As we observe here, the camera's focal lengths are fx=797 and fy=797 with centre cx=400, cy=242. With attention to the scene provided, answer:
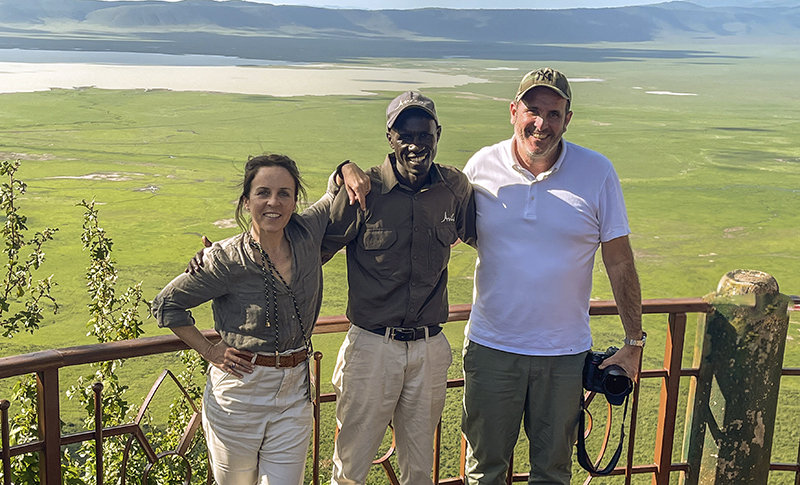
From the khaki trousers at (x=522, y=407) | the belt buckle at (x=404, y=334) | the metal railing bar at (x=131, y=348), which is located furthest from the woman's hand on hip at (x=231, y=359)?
the khaki trousers at (x=522, y=407)

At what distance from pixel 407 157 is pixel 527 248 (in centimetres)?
38

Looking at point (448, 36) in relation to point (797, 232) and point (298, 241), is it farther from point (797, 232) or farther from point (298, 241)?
point (298, 241)

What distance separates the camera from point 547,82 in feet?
6.64

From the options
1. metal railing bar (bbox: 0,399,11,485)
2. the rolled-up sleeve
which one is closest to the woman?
the rolled-up sleeve

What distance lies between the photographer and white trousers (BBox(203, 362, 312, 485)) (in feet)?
5.97

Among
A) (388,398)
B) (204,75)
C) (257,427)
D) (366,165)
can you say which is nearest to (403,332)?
(388,398)

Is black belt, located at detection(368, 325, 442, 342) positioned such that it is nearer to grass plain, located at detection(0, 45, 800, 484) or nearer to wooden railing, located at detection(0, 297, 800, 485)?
wooden railing, located at detection(0, 297, 800, 485)

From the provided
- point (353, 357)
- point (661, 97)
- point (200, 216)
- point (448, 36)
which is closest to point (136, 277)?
point (200, 216)

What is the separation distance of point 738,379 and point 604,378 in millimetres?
488

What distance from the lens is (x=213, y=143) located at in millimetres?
51875

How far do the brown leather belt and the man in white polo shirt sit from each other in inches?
19.6

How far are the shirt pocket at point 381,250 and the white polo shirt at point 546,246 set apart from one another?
0.82 ft

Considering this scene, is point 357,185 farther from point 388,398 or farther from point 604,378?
point 604,378

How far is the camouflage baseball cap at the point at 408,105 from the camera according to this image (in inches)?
77.6
